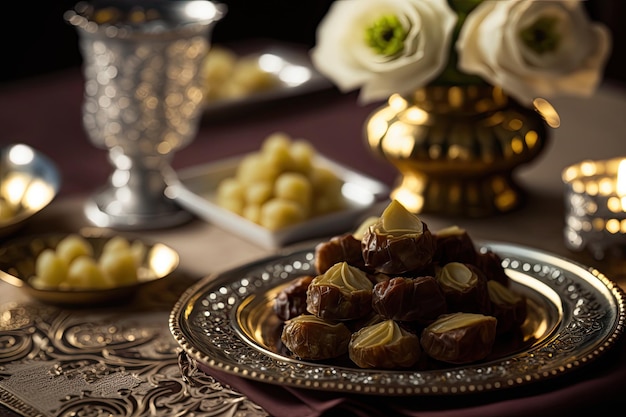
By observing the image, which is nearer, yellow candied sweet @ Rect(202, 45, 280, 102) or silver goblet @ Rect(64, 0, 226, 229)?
silver goblet @ Rect(64, 0, 226, 229)

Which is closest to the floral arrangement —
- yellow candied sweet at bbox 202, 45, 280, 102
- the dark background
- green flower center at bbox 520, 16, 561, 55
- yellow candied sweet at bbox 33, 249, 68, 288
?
green flower center at bbox 520, 16, 561, 55

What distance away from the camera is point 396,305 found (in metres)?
0.91

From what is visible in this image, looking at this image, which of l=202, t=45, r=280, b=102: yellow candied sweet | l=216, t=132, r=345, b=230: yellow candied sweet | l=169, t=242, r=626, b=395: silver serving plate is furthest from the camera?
l=202, t=45, r=280, b=102: yellow candied sweet

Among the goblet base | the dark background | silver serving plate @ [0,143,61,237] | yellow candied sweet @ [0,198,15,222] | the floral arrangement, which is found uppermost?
the floral arrangement

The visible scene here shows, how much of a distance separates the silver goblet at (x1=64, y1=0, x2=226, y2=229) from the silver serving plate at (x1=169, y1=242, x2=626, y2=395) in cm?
38

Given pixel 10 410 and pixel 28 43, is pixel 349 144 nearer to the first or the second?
pixel 10 410

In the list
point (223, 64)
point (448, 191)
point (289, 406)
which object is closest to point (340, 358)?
point (289, 406)

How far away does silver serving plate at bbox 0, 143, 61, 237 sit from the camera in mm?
1437

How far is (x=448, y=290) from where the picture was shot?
94cm

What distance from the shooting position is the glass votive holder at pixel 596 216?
→ 1.23 metres

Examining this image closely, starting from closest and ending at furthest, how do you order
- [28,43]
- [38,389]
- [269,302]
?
1. [38,389]
2. [269,302]
3. [28,43]

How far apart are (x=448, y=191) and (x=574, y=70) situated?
0.24m

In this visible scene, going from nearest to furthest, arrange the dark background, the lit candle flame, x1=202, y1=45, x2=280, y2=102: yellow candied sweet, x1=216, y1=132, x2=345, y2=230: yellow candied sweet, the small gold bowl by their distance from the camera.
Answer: the small gold bowl
the lit candle flame
x1=216, y1=132, x2=345, y2=230: yellow candied sweet
x1=202, y1=45, x2=280, y2=102: yellow candied sweet
the dark background

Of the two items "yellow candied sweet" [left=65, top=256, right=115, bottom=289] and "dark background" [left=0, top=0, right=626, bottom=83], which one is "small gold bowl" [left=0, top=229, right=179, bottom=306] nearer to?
"yellow candied sweet" [left=65, top=256, right=115, bottom=289]
